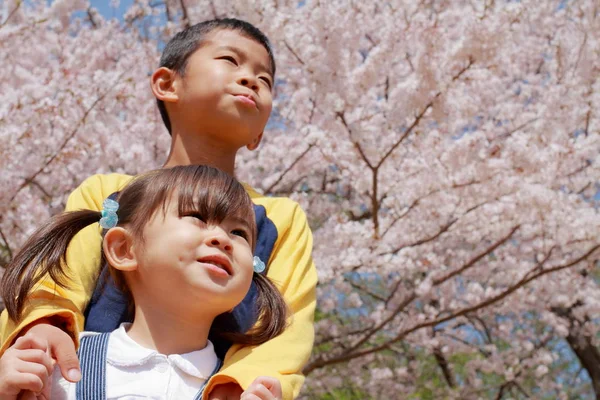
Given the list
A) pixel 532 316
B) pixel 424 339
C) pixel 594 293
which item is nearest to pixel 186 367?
pixel 424 339

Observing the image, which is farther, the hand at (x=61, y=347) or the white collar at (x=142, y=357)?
the white collar at (x=142, y=357)

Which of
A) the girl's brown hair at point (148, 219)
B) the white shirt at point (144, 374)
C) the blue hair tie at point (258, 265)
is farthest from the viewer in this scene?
the blue hair tie at point (258, 265)

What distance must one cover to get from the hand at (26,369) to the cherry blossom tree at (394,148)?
2.53m

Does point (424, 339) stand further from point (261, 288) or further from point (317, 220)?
point (261, 288)

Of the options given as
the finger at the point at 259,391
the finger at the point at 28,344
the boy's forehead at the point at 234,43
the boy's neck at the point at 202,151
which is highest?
the boy's forehead at the point at 234,43

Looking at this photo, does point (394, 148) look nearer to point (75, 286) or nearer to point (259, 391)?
point (75, 286)

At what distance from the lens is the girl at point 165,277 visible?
137 centimetres

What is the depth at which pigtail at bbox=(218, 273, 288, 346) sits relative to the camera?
1523mm

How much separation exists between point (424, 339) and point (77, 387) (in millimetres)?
4392

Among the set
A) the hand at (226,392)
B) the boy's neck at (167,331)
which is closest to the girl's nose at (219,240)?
the boy's neck at (167,331)

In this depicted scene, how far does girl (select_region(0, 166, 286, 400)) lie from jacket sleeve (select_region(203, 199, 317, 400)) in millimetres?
47

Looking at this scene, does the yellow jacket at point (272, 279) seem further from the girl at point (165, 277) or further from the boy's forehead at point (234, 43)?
the boy's forehead at point (234, 43)

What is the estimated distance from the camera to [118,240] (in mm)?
1488

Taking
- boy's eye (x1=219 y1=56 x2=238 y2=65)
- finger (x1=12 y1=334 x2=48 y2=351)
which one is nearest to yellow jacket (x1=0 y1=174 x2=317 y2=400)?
finger (x1=12 y1=334 x2=48 y2=351)
